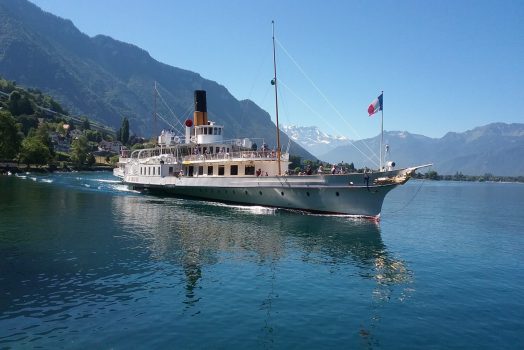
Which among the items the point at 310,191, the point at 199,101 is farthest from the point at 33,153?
the point at 310,191

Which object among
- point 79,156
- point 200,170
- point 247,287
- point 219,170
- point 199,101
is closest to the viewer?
point 247,287

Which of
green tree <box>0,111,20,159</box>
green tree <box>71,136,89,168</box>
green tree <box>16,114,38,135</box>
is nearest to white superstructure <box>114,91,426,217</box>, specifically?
green tree <box>0,111,20,159</box>

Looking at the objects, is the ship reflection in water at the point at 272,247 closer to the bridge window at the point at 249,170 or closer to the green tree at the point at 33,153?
the bridge window at the point at 249,170

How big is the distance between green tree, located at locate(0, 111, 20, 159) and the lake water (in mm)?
73176

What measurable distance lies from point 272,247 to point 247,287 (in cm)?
843

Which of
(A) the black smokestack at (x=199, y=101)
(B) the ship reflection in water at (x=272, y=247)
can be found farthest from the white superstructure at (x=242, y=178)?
(B) the ship reflection in water at (x=272, y=247)

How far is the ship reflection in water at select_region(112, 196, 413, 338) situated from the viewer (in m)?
19.1

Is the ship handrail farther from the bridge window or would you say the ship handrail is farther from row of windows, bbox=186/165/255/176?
the bridge window

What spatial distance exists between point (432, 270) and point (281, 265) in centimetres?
881

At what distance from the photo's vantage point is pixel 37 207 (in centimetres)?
3972

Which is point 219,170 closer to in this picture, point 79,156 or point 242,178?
point 242,178

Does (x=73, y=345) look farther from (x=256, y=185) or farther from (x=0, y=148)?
(x=0, y=148)

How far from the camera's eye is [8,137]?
95.4 meters

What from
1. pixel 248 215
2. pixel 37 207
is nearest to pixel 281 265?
pixel 248 215
